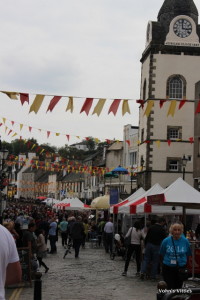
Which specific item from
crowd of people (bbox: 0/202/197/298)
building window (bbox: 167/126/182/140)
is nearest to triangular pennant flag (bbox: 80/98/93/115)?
crowd of people (bbox: 0/202/197/298)

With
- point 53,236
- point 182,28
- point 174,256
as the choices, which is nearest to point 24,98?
point 174,256

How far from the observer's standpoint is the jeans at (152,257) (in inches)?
661

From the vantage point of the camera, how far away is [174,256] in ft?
34.3

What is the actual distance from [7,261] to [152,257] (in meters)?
12.2

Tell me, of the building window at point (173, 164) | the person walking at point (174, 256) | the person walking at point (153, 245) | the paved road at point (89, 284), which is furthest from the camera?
the building window at point (173, 164)

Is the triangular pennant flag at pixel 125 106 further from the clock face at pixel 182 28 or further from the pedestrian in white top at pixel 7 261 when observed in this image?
the clock face at pixel 182 28

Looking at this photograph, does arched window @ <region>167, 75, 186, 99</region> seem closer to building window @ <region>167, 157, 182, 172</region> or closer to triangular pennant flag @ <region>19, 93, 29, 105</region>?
building window @ <region>167, 157, 182, 172</region>

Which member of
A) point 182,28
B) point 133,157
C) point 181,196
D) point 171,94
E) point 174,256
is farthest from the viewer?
point 133,157

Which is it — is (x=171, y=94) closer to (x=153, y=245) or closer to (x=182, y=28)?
(x=182, y=28)

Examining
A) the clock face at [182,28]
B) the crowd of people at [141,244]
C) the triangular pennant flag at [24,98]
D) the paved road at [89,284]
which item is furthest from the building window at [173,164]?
the triangular pennant flag at [24,98]

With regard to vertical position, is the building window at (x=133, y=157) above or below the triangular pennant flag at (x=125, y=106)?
above

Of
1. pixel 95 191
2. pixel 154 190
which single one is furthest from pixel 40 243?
pixel 95 191

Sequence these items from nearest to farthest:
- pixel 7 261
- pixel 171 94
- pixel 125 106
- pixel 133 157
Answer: pixel 7 261
pixel 125 106
pixel 171 94
pixel 133 157

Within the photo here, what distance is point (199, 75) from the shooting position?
51.6 metres
